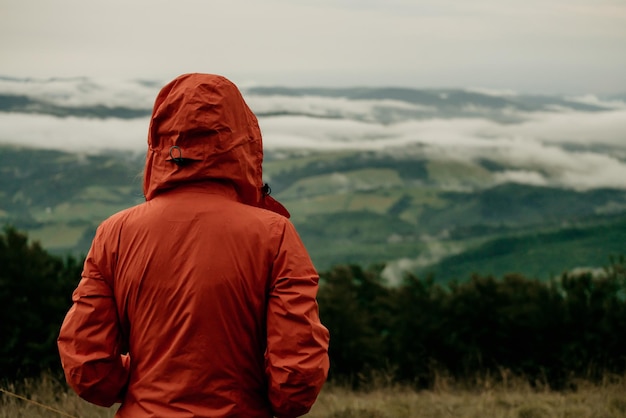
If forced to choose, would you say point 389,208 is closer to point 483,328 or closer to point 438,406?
point 483,328

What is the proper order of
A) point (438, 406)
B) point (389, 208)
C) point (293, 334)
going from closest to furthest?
point (293, 334)
point (438, 406)
point (389, 208)

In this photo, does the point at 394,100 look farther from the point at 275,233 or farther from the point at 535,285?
the point at 275,233

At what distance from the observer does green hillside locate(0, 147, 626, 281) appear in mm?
104188

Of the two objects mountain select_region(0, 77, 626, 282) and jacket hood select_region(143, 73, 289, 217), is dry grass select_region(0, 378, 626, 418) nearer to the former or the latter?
jacket hood select_region(143, 73, 289, 217)

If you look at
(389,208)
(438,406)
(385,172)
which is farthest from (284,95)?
(438,406)

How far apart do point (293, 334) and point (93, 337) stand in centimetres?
62

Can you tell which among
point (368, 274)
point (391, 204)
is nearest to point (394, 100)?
point (391, 204)

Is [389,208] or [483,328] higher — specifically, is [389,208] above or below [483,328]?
below

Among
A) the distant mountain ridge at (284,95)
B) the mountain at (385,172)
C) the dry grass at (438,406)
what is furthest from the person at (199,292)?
the distant mountain ridge at (284,95)

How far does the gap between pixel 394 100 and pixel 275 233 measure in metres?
181

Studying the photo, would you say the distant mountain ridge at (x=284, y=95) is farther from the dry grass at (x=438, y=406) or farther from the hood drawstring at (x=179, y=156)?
the hood drawstring at (x=179, y=156)

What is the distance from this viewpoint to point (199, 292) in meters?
2.48

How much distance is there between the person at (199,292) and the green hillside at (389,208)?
8898cm

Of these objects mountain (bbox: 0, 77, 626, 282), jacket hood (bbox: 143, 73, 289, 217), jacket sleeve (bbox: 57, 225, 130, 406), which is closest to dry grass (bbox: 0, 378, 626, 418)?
jacket sleeve (bbox: 57, 225, 130, 406)
